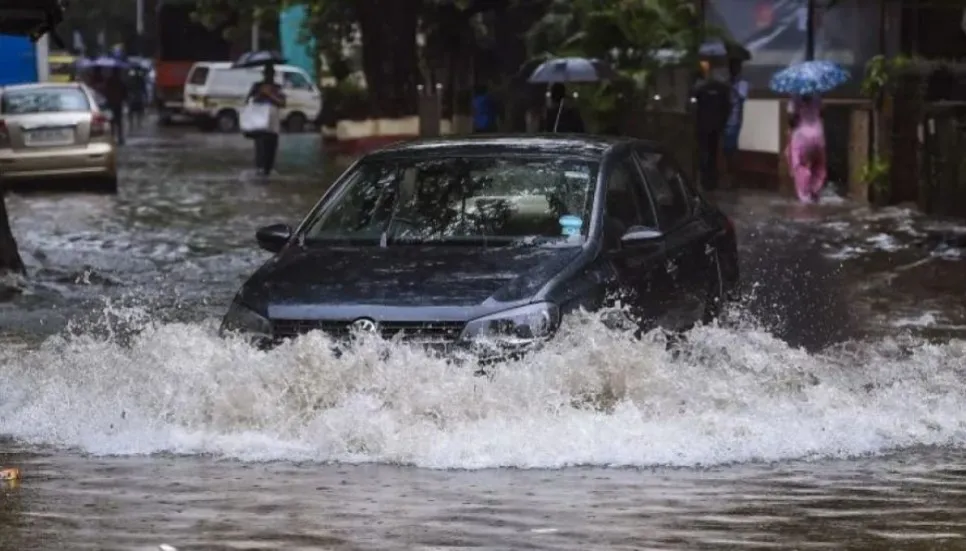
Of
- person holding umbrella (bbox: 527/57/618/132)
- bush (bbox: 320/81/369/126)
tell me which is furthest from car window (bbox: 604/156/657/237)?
bush (bbox: 320/81/369/126)

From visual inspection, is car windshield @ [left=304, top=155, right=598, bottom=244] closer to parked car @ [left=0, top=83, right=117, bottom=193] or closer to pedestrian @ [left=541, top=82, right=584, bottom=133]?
pedestrian @ [left=541, top=82, right=584, bottom=133]

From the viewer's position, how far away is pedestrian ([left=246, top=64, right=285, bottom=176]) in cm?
Result: 3114

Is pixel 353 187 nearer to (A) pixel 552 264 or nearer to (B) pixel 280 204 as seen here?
(A) pixel 552 264

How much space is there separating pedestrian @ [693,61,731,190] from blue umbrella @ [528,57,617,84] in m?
1.73

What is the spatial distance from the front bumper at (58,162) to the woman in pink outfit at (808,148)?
947 centimetres

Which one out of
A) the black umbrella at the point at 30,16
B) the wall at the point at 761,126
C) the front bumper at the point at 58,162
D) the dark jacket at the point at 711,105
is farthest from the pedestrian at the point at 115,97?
the black umbrella at the point at 30,16

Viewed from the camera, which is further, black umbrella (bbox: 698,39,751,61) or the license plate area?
black umbrella (bbox: 698,39,751,61)

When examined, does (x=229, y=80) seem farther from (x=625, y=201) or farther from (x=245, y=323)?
(x=245, y=323)

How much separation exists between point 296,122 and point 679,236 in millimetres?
43093

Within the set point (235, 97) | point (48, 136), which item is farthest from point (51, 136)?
point (235, 97)

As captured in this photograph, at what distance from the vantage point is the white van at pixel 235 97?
53.3m

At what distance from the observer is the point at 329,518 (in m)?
7.68

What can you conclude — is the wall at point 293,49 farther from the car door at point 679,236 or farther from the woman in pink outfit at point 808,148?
the car door at point 679,236

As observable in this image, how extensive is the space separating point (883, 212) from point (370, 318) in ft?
50.2
